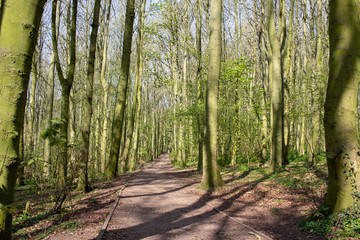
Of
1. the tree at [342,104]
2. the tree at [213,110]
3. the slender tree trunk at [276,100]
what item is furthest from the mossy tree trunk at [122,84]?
the tree at [342,104]

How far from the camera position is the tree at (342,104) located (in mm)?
4480

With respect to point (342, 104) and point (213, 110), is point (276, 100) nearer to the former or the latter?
point (213, 110)

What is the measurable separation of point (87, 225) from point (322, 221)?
4.59m

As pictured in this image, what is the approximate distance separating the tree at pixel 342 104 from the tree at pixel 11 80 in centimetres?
508

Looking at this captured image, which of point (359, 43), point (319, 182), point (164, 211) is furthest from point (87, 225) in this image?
point (319, 182)

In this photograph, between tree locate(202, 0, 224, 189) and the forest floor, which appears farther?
tree locate(202, 0, 224, 189)

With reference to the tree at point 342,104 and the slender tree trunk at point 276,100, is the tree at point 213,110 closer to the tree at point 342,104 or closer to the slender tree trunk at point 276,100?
the slender tree trunk at point 276,100

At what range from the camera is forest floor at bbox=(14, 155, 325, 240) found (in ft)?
14.9

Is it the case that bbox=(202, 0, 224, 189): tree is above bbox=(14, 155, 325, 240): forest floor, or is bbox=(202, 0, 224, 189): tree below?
above

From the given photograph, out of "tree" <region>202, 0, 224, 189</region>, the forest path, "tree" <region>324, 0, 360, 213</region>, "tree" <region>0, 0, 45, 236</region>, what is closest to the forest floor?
the forest path

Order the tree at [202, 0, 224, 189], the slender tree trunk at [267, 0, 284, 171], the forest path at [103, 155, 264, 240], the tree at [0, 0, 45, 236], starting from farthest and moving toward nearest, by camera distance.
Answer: the slender tree trunk at [267, 0, 284, 171]
the tree at [202, 0, 224, 189]
the forest path at [103, 155, 264, 240]
the tree at [0, 0, 45, 236]

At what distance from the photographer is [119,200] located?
287 inches

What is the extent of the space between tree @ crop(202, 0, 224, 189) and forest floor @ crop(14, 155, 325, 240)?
1.95ft

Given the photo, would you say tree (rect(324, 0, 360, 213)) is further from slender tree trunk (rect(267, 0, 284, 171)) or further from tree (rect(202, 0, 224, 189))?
slender tree trunk (rect(267, 0, 284, 171))
